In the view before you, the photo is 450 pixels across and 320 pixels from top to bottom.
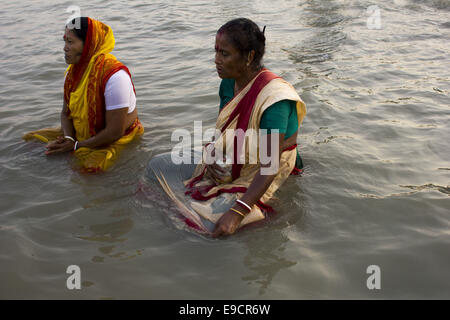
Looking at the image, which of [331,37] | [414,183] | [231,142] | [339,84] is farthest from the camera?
[331,37]

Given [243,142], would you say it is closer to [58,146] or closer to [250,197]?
[250,197]

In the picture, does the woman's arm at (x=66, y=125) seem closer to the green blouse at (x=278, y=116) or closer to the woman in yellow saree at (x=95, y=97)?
the woman in yellow saree at (x=95, y=97)

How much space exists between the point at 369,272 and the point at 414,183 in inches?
51.2

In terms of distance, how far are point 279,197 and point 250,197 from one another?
2.42 ft

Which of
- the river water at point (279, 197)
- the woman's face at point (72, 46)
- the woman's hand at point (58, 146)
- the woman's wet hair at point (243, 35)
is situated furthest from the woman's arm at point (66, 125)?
the woman's wet hair at point (243, 35)

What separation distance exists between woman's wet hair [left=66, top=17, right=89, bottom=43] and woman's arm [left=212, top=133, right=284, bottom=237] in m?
2.06

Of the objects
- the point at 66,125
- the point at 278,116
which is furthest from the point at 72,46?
the point at 278,116

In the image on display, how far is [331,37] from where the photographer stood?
8.31 m

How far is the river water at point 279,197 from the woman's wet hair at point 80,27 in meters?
1.16

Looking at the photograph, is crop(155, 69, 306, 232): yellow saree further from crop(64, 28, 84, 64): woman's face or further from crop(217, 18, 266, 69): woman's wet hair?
crop(64, 28, 84, 64): woman's face

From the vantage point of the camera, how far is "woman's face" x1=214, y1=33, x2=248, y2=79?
2.97 m

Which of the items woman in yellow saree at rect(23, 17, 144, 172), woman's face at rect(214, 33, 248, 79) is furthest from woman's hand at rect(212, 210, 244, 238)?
woman in yellow saree at rect(23, 17, 144, 172)
